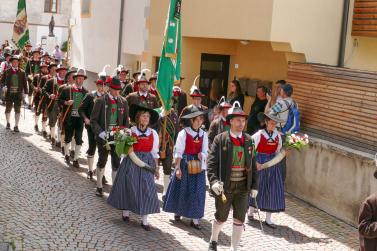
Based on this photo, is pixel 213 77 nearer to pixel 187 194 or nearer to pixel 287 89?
pixel 287 89

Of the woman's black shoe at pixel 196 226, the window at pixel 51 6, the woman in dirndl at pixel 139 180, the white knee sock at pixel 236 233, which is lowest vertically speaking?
the woman's black shoe at pixel 196 226

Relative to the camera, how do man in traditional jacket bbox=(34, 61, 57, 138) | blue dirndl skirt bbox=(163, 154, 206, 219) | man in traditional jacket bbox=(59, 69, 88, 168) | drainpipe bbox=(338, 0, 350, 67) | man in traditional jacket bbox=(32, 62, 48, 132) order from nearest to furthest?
blue dirndl skirt bbox=(163, 154, 206, 219), man in traditional jacket bbox=(59, 69, 88, 168), drainpipe bbox=(338, 0, 350, 67), man in traditional jacket bbox=(34, 61, 57, 138), man in traditional jacket bbox=(32, 62, 48, 132)

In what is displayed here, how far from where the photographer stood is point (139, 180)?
342 inches

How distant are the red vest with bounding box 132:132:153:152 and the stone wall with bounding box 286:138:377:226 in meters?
3.30

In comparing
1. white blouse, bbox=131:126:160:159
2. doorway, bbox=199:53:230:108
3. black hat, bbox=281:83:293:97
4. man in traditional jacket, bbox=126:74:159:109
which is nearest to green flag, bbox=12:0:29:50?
doorway, bbox=199:53:230:108

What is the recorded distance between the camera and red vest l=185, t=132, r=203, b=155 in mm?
8789

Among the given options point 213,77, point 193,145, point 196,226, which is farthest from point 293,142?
point 213,77

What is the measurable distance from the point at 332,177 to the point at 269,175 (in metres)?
1.51

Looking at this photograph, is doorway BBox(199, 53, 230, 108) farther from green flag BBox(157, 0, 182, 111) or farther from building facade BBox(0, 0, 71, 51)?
building facade BBox(0, 0, 71, 51)

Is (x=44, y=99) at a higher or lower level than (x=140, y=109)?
lower

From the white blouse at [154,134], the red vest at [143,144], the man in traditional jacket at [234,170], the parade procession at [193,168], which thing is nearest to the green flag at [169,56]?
the parade procession at [193,168]

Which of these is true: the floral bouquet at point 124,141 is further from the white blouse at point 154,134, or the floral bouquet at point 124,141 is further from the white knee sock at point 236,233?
the white knee sock at point 236,233

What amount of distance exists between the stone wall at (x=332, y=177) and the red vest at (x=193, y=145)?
8.56 feet

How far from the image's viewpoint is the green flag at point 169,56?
33.2 ft
